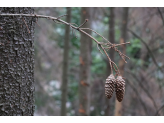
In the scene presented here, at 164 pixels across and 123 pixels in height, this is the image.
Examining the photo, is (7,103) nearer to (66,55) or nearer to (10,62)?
(10,62)

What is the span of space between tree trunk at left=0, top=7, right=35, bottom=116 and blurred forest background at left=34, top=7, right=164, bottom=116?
54.9 inches

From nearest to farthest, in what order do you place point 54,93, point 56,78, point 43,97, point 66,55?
point 66,55, point 43,97, point 54,93, point 56,78

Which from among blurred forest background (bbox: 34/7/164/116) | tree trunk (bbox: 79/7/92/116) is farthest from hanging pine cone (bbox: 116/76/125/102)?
tree trunk (bbox: 79/7/92/116)

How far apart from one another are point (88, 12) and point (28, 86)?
2364 mm

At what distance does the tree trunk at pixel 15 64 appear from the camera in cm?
167

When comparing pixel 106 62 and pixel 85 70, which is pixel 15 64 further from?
pixel 106 62

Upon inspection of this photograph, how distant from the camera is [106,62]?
412cm

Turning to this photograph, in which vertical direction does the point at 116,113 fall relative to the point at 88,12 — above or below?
below

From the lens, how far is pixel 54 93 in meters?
8.51

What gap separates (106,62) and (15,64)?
268 cm

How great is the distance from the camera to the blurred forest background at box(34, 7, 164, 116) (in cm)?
383

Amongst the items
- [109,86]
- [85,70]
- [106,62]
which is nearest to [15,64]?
[109,86]

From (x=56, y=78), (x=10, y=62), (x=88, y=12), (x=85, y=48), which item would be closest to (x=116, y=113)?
(x=85, y=48)

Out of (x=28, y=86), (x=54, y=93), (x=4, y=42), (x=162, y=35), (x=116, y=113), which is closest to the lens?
(x=4, y=42)
